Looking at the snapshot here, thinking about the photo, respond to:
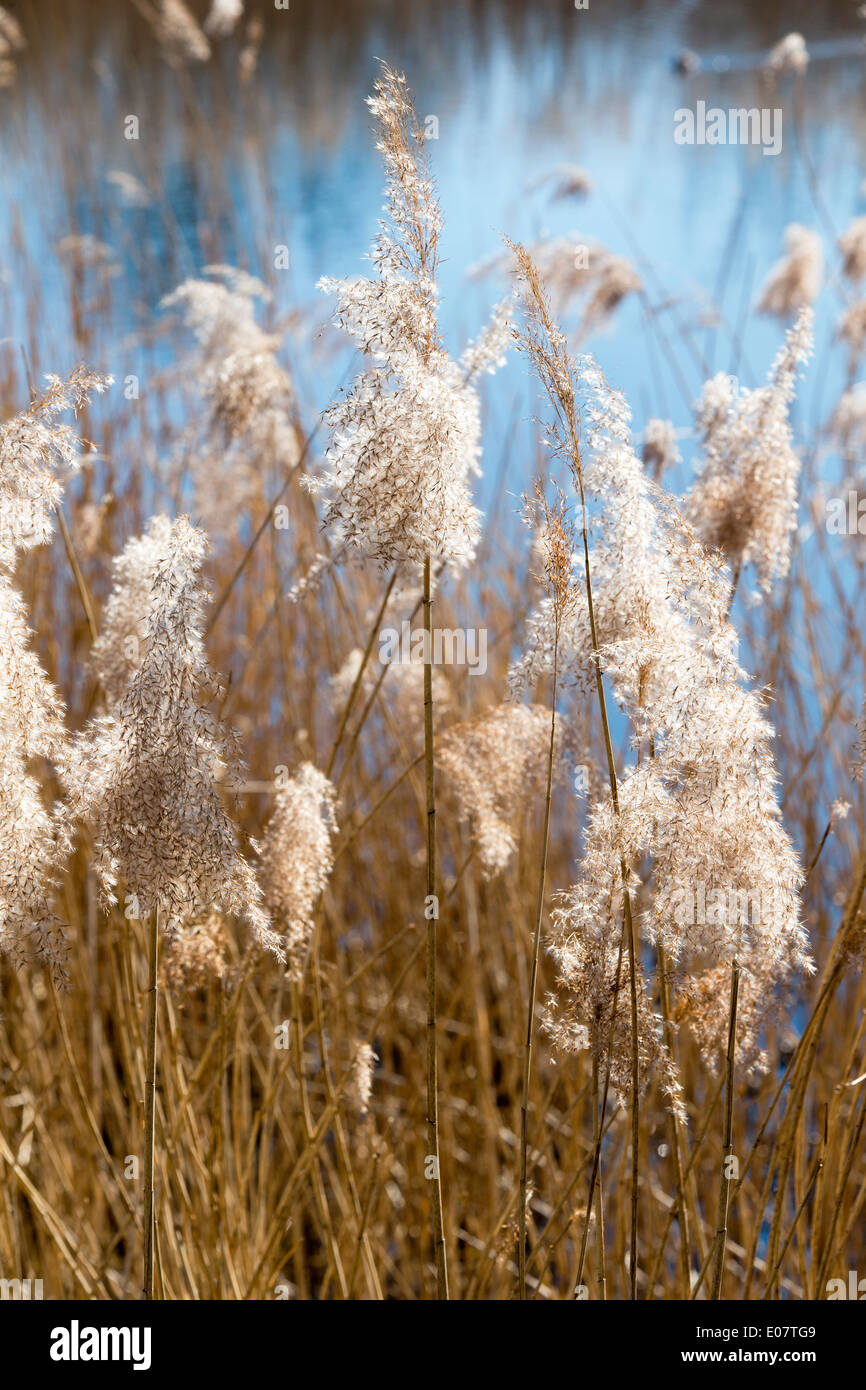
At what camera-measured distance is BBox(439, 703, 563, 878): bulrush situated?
87cm

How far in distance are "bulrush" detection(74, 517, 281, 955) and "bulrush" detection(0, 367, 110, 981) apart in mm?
42

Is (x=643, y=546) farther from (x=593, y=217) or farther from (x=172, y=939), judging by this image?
(x=593, y=217)

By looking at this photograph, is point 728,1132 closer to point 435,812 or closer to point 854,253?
point 435,812

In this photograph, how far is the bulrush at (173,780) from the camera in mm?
561

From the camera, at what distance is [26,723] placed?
1.96ft

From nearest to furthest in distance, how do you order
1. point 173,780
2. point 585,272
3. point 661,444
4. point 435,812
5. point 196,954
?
point 173,780 → point 435,812 → point 196,954 → point 661,444 → point 585,272

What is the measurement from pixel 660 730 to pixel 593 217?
308cm

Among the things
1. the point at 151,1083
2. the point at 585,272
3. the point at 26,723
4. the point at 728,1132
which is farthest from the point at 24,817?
the point at 585,272

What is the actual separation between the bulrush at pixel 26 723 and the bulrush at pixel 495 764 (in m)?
0.36

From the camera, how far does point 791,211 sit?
12.2 feet

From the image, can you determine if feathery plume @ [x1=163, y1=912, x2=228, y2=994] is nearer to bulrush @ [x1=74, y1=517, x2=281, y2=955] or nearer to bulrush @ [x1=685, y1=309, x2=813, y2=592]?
bulrush @ [x1=74, y1=517, x2=281, y2=955]

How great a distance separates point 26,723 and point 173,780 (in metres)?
0.10

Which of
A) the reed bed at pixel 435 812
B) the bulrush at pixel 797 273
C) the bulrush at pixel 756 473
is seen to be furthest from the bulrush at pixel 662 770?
the bulrush at pixel 797 273

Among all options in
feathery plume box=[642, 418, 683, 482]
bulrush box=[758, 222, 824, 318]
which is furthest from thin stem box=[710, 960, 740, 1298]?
bulrush box=[758, 222, 824, 318]
